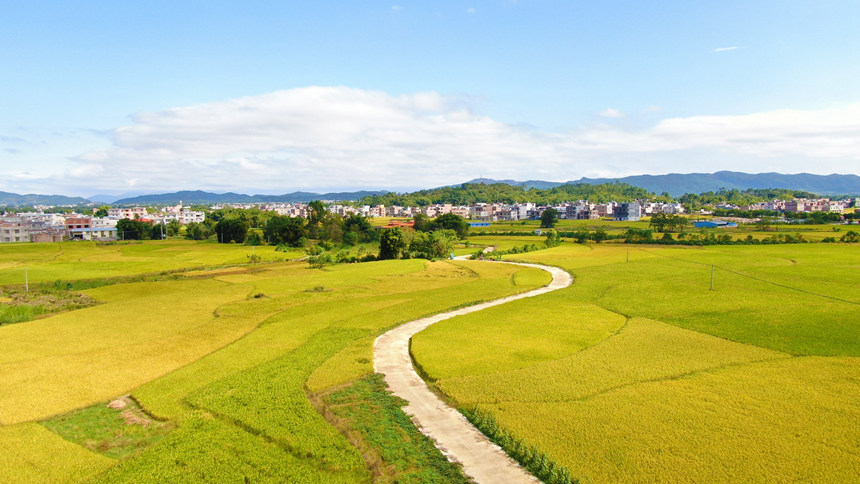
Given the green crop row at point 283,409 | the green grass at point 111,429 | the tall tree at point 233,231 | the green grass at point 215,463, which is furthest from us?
the tall tree at point 233,231

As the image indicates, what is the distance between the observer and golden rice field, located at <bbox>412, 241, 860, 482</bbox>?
14336 mm

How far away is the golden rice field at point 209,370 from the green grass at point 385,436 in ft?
1.04

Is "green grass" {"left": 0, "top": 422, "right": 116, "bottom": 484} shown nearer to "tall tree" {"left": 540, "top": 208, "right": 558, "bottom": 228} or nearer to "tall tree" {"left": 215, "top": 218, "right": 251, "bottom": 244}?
"tall tree" {"left": 215, "top": 218, "right": 251, "bottom": 244}

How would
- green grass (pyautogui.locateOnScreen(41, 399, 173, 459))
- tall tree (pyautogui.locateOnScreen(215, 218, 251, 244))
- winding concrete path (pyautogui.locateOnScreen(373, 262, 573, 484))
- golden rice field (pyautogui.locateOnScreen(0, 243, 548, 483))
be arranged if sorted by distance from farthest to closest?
tall tree (pyautogui.locateOnScreen(215, 218, 251, 244)), green grass (pyautogui.locateOnScreen(41, 399, 173, 459)), golden rice field (pyautogui.locateOnScreen(0, 243, 548, 483)), winding concrete path (pyautogui.locateOnScreen(373, 262, 573, 484))

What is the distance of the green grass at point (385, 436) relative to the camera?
14195mm

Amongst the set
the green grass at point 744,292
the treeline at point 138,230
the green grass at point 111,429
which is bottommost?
the green grass at point 111,429

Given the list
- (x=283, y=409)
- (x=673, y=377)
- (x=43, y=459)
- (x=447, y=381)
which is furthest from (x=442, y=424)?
(x=43, y=459)

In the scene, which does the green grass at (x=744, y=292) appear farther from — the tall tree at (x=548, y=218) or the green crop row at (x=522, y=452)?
the tall tree at (x=548, y=218)

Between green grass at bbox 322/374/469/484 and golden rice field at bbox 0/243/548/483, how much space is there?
0.32m

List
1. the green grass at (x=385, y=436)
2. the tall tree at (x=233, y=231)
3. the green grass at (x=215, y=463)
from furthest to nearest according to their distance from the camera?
1. the tall tree at (x=233, y=231)
2. the green grass at (x=385, y=436)
3. the green grass at (x=215, y=463)

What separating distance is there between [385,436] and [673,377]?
1305 centimetres

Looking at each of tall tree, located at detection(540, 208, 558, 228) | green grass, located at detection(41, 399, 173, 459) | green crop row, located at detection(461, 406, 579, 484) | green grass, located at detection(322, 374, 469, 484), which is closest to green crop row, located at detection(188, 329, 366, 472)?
green grass, located at detection(322, 374, 469, 484)

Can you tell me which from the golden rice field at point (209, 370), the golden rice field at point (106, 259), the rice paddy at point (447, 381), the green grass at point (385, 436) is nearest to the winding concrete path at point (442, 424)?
the green grass at point (385, 436)

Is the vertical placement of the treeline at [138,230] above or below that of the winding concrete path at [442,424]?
above
